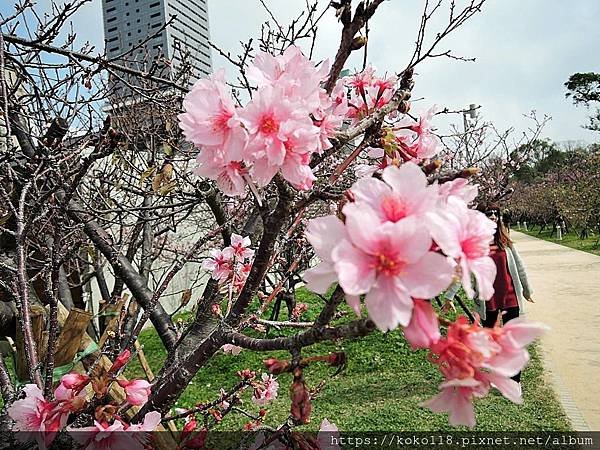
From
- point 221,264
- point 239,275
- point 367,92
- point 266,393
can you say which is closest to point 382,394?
point 266,393

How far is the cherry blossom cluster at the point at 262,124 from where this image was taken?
890mm

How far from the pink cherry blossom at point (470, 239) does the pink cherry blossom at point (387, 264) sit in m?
0.03

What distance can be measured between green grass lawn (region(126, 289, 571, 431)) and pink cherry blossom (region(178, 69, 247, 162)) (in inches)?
138

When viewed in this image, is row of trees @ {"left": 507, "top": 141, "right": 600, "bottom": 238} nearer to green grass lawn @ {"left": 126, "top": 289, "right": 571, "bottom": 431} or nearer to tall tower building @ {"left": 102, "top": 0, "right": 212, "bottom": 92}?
green grass lawn @ {"left": 126, "top": 289, "right": 571, "bottom": 431}

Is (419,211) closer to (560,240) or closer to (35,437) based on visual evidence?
(35,437)

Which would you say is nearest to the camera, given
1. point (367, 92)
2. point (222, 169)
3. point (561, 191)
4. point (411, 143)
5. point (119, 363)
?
point (222, 169)

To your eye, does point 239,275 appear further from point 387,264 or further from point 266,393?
point 387,264

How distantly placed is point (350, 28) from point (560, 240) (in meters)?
26.1

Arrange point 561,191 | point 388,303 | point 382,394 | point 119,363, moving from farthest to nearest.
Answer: point 561,191
point 382,394
point 119,363
point 388,303

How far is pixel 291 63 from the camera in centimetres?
95

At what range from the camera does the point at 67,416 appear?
40.0 inches

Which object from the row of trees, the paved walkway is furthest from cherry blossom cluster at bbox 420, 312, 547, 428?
the row of trees

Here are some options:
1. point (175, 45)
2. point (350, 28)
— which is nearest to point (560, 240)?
point (175, 45)

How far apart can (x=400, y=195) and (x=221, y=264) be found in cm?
161
